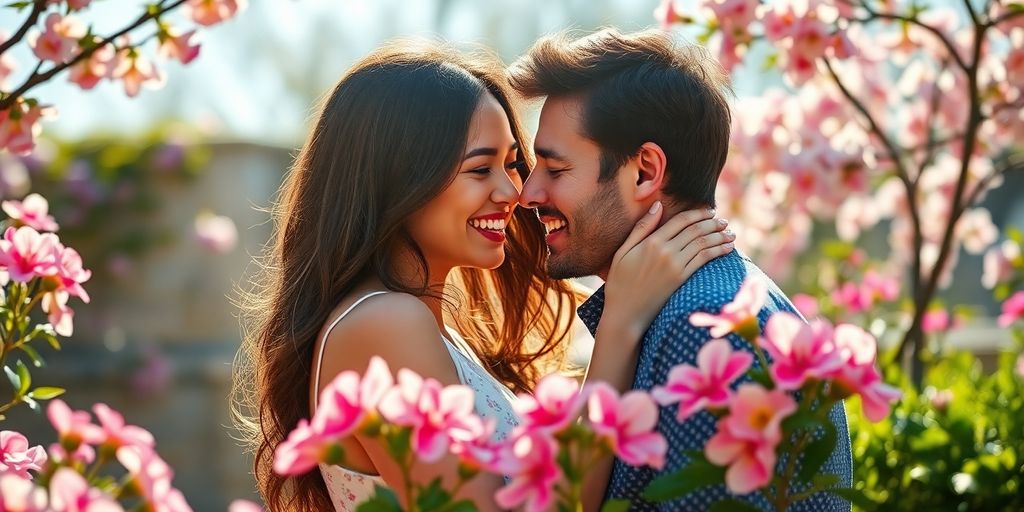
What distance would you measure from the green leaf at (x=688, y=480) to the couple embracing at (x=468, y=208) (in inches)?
23.0

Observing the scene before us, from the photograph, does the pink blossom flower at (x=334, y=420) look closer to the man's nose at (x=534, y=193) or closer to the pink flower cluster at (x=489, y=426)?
the pink flower cluster at (x=489, y=426)

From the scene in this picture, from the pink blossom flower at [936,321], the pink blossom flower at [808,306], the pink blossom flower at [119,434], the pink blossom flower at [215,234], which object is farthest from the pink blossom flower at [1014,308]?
the pink blossom flower at [215,234]

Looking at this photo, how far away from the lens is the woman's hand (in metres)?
1.64

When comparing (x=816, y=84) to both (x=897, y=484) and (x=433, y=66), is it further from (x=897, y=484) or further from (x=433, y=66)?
(x=433, y=66)

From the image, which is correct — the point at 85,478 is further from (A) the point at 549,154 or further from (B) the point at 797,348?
(A) the point at 549,154

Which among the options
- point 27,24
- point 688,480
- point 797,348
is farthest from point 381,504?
point 27,24

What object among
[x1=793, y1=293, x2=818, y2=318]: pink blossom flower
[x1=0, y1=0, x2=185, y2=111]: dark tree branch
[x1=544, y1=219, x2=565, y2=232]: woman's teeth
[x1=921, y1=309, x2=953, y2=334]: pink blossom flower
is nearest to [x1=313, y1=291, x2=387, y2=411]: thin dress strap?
[x1=544, y1=219, x2=565, y2=232]: woman's teeth

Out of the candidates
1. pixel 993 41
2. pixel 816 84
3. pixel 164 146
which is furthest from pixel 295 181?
pixel 164 146

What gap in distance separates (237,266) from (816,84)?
398 centimetres

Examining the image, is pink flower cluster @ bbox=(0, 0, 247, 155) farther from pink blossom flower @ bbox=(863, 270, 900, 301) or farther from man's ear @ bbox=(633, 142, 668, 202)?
pink blossom flower @ bbox=(863, 270, 900, 301)

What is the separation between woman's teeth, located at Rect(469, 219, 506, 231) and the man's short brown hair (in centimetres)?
21

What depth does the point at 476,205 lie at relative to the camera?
1.90 metres

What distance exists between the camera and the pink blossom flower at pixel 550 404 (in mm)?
947

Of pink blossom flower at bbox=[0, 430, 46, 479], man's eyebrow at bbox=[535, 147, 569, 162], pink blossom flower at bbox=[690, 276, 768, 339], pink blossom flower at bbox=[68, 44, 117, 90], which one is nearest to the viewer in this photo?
pink blossom flower at bbox=[690, 276, 768, 339]
